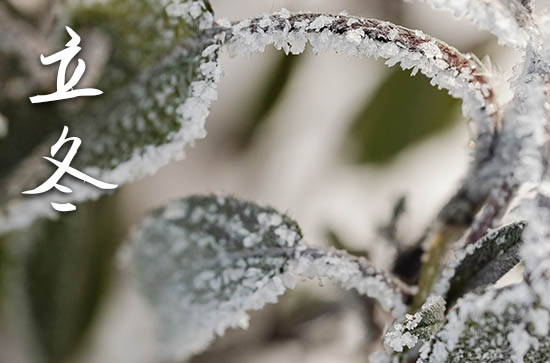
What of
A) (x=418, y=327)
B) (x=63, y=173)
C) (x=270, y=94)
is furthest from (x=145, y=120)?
(x=270, y=94)

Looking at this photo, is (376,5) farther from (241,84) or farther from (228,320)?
(228,320)

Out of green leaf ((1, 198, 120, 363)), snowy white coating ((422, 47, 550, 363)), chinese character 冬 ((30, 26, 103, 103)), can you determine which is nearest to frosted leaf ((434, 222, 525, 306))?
snowy white coating ((422, 47, 550, 363))

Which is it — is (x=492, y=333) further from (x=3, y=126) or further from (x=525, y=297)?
(x=3, y=126)

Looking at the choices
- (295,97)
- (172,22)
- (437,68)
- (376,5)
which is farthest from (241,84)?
(437,68)

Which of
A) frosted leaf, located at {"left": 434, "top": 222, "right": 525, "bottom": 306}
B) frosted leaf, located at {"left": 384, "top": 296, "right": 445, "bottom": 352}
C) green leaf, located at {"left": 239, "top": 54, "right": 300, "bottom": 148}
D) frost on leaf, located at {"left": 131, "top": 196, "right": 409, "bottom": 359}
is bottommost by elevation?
frosted leaf, located at {"left": 384, "top": 296, "right": 445, "bottom": 352}

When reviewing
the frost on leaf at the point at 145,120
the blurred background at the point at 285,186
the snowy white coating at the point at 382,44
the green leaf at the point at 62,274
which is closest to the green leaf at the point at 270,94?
the blurred background at the point at 285,186

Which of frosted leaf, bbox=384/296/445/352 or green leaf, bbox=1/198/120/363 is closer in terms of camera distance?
frosted leaf, bbox=384/296/445/352

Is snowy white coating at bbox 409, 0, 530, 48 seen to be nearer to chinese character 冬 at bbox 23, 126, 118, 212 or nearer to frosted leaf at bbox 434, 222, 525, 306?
frosted leaf at bbox 434, 222, 525, 306
